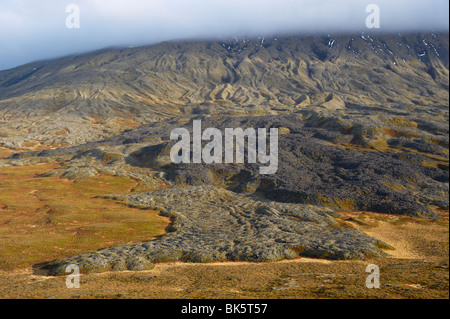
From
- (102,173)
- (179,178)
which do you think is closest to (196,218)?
(179,178)

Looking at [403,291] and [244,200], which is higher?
[403,291]

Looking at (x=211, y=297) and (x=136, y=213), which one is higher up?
(x=211, y=297)

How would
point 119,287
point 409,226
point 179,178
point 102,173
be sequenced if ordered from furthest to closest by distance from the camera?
point 102,173, point 179,178, point 409,226, point 119,287

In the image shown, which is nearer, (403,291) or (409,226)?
(403,291)
